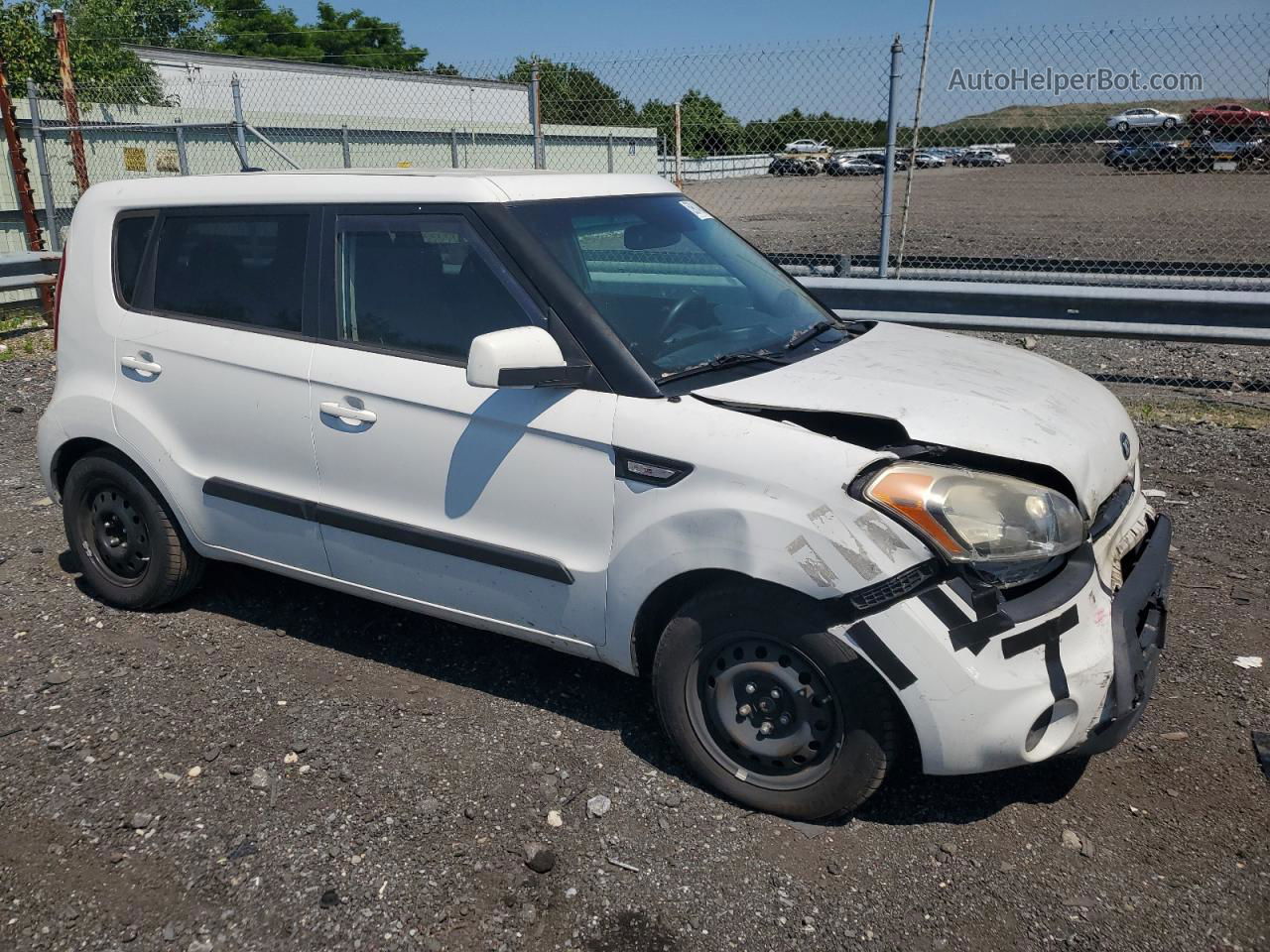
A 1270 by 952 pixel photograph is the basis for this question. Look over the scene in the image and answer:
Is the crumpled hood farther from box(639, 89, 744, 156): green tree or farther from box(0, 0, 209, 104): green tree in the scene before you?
box(0, 0, 209, 104): green tree

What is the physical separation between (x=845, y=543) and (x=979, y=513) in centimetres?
35

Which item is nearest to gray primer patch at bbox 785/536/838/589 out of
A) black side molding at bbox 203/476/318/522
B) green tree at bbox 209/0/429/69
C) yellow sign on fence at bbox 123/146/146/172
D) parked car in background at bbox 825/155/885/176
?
black side molding at bbox 203/476/318/522

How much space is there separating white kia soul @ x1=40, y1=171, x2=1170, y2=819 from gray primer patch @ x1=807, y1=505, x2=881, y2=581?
1 cm

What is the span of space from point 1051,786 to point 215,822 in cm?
249

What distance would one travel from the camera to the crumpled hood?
2.96 metres

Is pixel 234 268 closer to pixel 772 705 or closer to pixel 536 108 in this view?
pixel 772 705

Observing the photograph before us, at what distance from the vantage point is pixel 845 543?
280 centimetres

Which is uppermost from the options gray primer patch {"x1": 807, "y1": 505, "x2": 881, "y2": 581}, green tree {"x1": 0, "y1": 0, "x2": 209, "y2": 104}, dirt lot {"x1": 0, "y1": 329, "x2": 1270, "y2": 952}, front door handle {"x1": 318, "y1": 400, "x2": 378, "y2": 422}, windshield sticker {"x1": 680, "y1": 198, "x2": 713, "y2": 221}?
green tree {"x1": 0, "y1": 0, "x2": 209, "y2": 104}

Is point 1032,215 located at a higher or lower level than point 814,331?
lower

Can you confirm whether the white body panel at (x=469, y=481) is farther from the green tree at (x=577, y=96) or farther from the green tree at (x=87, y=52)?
the green tree at (x=87, y=52)

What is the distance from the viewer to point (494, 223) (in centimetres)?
347

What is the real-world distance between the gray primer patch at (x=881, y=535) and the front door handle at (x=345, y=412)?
5.54 feet

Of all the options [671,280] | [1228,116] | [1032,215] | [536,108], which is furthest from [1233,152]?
[671,280]

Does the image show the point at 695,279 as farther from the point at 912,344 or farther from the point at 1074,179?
the point at 1074,179
